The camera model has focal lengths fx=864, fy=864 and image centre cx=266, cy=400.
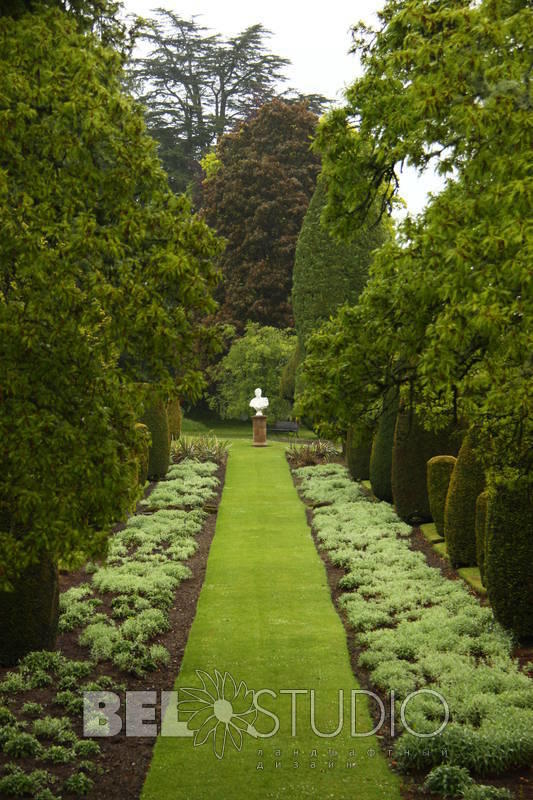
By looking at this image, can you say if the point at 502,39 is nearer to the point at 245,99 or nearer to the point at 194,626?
the point at 194,626

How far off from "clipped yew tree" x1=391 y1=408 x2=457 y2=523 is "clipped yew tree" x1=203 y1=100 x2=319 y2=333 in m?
22.9

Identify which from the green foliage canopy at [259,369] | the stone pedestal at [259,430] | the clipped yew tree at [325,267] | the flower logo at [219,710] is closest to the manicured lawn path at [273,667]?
the flower logo at [219,710]

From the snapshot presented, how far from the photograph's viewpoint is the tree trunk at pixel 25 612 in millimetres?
9422

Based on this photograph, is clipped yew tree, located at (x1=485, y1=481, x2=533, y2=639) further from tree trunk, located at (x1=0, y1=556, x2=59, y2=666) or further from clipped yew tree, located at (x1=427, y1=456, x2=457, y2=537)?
tree trunk, located at (x1=0, y1=556, x2=59, y2=666)

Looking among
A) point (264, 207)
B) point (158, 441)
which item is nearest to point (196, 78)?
point (264, 207)

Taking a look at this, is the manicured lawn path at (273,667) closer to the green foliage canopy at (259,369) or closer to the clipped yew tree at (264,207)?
the green foliage canopy at (259,369)

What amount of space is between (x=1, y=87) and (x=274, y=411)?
28.2m

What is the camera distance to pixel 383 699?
873 centimetres

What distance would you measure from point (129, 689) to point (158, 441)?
13.3 metres

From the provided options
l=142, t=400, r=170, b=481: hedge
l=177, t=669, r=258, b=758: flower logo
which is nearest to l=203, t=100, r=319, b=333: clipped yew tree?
l=142, t=400, r=170, b=481: hedge

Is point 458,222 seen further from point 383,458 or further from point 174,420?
point 174,420

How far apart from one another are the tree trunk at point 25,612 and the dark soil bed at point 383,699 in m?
3.53

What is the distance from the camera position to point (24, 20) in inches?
273

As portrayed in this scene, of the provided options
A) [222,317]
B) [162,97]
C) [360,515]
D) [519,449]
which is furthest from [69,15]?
[162,97]
